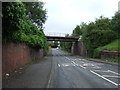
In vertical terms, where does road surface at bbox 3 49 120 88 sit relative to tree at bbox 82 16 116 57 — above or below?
below

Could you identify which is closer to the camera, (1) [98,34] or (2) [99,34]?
(2) [99,34]

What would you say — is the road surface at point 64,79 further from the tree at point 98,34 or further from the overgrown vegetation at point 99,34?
the tree at point 98,34

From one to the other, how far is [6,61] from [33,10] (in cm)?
2338

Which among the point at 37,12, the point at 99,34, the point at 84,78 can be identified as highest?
the point at 37,12

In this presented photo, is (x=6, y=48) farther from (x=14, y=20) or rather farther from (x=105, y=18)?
(x=105, y=18)

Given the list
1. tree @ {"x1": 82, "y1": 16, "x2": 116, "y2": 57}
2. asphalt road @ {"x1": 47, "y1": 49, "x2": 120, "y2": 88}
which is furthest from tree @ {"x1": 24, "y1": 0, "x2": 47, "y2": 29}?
asphalt road @ {"x1": 47, "y1": 49, "x2": 120, "y2": 88}

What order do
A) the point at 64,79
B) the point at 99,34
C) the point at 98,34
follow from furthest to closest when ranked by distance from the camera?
the point at 98,34
the point at 99,34
the point at 64,79

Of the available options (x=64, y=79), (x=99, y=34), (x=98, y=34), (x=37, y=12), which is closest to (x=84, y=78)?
(x=64, y=79)

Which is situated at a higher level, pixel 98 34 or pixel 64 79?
pixel 98 34

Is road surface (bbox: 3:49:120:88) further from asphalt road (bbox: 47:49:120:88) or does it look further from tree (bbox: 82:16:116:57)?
tree (bbox: 82:16:116:57)

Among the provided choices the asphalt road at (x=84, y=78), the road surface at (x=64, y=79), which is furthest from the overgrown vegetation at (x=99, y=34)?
the road surface at (x=64, y=79)

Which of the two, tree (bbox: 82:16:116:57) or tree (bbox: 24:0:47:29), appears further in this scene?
tree (bbox: 82:16:116:57)

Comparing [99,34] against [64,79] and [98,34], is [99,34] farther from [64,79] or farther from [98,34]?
[64,79]

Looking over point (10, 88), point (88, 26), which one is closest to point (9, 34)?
point (10, 88)
